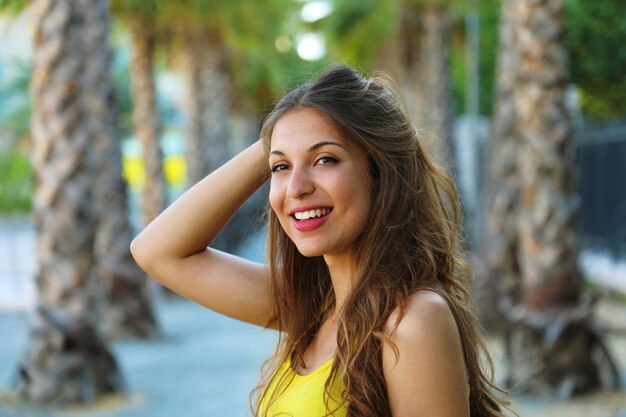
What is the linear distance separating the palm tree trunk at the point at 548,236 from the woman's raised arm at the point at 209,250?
4711mm

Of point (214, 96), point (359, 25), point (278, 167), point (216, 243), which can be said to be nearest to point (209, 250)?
point (278, 167)

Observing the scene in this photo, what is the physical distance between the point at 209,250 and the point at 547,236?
508 cm

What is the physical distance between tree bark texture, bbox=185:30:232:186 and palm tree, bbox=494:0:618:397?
1075 centimetres

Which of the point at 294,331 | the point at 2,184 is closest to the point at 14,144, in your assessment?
the point at 2,184

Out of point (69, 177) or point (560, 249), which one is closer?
point (560, 249)

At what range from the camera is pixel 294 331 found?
7.08 feet

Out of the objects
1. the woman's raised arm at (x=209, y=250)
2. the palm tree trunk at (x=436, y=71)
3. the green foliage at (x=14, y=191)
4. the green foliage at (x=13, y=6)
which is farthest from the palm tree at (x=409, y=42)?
the woman's raised arm at (x=209, y=250)

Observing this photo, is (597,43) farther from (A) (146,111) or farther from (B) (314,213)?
(B) (314,213)

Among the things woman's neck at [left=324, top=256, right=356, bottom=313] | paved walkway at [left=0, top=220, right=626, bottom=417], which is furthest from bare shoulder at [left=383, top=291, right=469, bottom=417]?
paved walkway at [left=0, top=220, right=626, bottom=417]

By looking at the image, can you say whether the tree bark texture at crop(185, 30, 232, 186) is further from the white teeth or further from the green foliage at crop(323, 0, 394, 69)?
the white teeth

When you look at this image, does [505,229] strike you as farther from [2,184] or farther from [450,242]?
[2,184]

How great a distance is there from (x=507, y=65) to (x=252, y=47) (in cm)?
1058

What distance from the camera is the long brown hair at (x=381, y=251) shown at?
1795 mm

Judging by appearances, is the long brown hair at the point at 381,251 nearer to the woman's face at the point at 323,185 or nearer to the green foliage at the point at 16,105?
the woman's face at the point at 323,185
